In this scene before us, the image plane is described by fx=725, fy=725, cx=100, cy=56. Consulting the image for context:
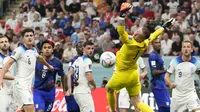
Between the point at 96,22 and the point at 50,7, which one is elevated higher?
the point at 50,7

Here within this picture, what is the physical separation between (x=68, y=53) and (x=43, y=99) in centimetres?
788

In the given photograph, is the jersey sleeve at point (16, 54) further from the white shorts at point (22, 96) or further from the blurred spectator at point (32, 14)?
the blurred spectator at point (32, 14)

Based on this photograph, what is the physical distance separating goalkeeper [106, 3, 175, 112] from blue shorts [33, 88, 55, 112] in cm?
215

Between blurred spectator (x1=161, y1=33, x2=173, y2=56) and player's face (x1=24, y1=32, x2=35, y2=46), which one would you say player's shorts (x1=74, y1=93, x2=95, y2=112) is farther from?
blurred spectator (x1=161, y1=33, x2=173, y2=56)

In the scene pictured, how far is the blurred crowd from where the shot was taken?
86.5ft

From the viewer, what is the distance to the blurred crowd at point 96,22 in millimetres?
26359

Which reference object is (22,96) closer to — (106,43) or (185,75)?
(185,75)

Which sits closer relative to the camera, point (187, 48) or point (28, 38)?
point (28, 38)

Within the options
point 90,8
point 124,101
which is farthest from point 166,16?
point 124,101

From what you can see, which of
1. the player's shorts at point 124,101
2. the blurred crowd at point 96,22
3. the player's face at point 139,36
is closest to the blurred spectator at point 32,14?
the blurred crowd at point 96,22

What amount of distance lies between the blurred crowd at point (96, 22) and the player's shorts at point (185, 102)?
7.39 meters

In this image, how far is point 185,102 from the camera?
18.1 metres

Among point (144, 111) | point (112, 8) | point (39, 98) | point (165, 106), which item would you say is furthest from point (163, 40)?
point (144, 111)

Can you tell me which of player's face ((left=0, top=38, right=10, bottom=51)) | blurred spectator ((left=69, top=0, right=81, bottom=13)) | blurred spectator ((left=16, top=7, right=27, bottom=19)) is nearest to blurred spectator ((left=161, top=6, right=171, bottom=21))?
blurred spectator ((left=69, top=0, right=81, bottom=13))
